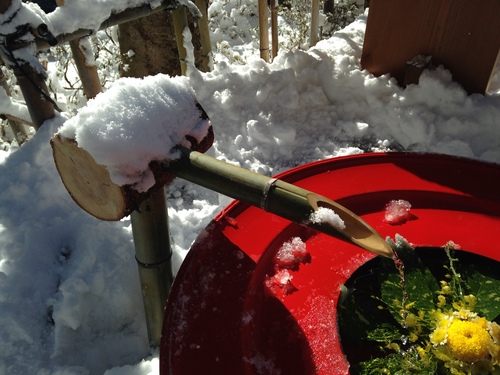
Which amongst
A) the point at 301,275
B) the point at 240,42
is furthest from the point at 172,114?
the point at 240,42

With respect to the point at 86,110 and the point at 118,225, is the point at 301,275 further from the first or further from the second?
the point at 118,225

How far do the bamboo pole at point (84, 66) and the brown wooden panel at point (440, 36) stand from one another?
1.41m

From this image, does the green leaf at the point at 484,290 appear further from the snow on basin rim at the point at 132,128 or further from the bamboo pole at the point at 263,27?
the bamboo pole at the point at 263,27

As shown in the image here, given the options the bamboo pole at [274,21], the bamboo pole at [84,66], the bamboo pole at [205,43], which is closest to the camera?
the bamboo pole at [84,66]

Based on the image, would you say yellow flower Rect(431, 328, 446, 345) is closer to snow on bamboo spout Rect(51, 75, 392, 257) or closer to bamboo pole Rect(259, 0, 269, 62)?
snow on bamboo spout Rect(51, 75, 392, 257)

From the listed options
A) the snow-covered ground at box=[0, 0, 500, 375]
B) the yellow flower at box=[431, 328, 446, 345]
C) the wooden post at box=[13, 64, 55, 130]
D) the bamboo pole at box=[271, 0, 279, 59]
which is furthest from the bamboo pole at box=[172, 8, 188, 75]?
the yellow flower at box=[431, 328, 446, 345]

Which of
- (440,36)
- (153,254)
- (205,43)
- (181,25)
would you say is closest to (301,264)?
(153,254)

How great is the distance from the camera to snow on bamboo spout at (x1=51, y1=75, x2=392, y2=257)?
0.78m

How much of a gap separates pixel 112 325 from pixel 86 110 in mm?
861

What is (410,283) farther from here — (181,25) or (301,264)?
(181,25)

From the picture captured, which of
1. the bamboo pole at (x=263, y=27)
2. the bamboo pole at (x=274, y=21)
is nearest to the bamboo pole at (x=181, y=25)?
the bamboo pole at (x=263, y=27)

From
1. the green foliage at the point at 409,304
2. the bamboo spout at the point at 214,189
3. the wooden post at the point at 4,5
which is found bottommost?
the green foliage at the point at 409,304

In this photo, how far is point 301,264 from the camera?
1.24 metres

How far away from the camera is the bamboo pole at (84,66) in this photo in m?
2.20
